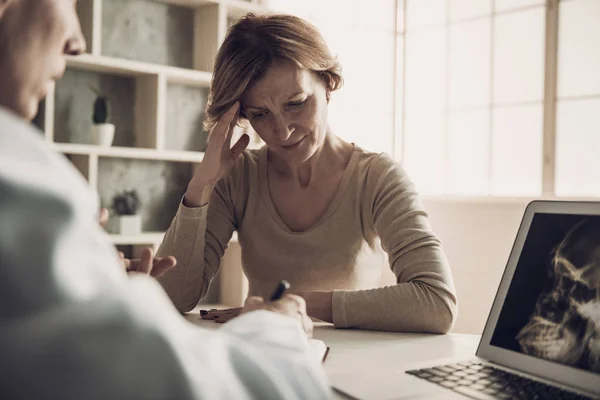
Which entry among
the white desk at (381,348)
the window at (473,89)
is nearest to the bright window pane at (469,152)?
the window at (473,89)

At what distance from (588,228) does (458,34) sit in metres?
3.28

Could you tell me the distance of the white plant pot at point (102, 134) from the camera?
9.48 ft

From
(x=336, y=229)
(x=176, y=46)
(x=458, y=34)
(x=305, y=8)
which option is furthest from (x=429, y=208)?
(x=336, y=229)

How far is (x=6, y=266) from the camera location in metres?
0.42

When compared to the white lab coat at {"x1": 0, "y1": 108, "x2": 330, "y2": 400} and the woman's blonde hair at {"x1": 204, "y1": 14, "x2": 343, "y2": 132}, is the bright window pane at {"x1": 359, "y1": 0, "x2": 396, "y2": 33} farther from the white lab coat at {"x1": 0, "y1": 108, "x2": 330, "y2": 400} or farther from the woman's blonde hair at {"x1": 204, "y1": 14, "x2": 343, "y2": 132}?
the white lab coat at {"x1": 0, "y1": 108, "x2": 330, "y2": 400}

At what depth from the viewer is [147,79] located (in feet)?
10.3

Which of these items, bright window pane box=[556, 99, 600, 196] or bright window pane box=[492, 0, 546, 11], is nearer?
bright window pane box=[556, 99, 600, 196]

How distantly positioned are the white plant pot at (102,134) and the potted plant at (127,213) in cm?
32

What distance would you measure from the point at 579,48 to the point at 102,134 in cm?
247

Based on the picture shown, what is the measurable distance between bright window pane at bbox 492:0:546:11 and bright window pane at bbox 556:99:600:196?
0.60m

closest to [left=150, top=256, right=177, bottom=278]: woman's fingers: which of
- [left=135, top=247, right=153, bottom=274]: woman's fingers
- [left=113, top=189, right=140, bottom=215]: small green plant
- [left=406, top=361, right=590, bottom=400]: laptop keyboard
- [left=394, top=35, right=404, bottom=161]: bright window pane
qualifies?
[left=135, top=247, right=153, bottom=274]: woman's fingers

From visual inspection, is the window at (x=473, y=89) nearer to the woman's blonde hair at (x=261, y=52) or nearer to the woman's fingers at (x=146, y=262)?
the woman's blonde hair at (x=261, y=52)

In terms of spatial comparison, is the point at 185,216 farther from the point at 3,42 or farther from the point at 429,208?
the point at 429,208

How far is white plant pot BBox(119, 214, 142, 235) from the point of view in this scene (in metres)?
2.99
